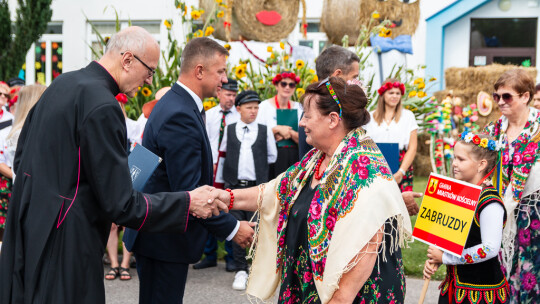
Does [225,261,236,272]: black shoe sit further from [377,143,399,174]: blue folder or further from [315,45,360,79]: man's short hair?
[315,45,360,79]: man's short hair

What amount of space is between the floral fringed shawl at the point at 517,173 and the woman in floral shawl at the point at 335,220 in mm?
1984

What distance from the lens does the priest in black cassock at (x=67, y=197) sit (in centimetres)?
231

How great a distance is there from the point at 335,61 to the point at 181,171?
1365 mm

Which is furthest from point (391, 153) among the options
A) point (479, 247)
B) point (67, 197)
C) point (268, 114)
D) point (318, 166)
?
point (67, 197)

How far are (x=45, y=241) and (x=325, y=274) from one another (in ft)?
3.85

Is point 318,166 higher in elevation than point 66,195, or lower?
higher

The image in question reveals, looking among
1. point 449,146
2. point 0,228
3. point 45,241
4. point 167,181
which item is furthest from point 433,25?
point 45,241

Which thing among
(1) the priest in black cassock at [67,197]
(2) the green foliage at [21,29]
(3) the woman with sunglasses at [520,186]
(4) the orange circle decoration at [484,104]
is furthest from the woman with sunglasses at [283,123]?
(2) the green foliage at [21,29]

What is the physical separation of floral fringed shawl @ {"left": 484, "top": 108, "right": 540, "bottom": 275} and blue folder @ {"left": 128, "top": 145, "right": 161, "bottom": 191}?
8.80 feet

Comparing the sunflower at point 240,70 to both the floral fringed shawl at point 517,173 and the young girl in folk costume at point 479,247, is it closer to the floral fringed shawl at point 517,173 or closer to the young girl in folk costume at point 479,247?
the floral fringed shawl at point 517,173

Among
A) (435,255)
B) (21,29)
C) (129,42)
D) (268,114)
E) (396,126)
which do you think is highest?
(21,29)

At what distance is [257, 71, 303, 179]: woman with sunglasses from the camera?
21.3ft

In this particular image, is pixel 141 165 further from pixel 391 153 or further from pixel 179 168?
pixel 391 153

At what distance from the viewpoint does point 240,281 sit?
546cm
